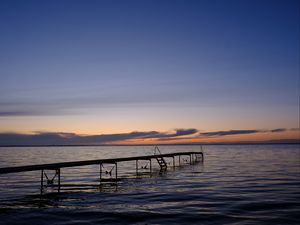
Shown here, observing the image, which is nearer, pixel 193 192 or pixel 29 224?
pixel 29 224

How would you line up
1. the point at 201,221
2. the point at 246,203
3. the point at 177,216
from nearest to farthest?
the point at 201,221
the point at 177,216
the point at 246,203

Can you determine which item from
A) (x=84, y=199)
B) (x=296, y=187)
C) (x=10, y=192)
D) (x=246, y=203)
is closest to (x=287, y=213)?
(x=246, y=203)

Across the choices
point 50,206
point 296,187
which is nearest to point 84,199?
point 50,206

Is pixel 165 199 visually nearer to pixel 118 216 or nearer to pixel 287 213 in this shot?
pixel 118 216

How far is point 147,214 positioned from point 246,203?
7073mm

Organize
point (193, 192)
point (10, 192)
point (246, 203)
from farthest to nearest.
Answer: point (10, 192) < point (193, 192) < point (246, 203)

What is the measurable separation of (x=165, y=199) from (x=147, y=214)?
15.6 feet

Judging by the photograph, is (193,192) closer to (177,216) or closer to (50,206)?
(177,216)

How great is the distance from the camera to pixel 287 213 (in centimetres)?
1677

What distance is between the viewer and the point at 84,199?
72.6 feet

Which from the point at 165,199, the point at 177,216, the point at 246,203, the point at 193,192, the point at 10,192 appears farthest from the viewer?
the point at 10,192

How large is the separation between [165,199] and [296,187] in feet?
44.4

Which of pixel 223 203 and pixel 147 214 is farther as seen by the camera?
pixel 223 203

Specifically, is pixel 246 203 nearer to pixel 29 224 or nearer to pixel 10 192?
pixel 29 224
